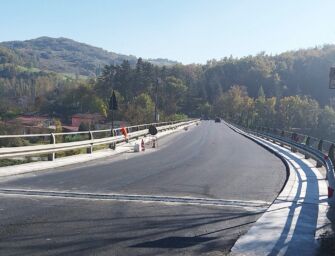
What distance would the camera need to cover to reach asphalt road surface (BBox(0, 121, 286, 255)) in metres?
6.51

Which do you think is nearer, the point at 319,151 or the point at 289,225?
the point at 289,225

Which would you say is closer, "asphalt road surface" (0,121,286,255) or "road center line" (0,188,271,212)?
"asphalt road surface" (0,121,286,255)

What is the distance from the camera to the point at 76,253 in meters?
6.04

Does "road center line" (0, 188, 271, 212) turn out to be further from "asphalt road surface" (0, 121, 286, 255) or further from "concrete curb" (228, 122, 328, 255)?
"concrete curb" (228, 122, 328, 255)

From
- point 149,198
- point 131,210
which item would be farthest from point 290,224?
point 149,198

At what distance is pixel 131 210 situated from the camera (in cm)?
885

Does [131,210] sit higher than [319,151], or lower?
lower

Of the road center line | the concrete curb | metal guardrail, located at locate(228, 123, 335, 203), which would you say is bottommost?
the road center line

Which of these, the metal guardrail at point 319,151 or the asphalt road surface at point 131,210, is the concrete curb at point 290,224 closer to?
the asphalt road surface at point 131,210

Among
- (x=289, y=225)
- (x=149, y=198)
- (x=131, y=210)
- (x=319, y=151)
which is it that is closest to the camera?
(x=289, y=225)

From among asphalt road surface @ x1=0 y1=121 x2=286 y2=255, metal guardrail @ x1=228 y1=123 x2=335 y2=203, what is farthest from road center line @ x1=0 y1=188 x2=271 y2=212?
metal guardrail @ x1=228 y1=123 x2=335 y2=203

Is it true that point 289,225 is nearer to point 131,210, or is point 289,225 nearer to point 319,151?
point 131,210

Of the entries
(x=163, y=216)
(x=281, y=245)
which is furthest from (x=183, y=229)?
(x=281, y=245)

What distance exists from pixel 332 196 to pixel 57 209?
499 centimetres
